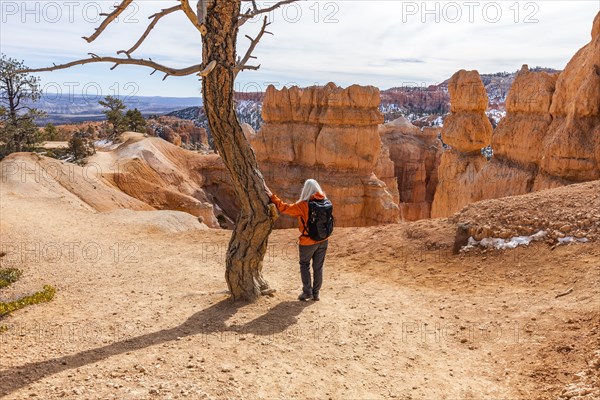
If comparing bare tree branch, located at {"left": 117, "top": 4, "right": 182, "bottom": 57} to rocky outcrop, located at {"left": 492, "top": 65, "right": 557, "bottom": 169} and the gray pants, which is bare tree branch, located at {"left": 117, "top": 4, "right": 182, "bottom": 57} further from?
rocky outcrop, located at {"left": 492, "top": 65, "right": 557, "bottom": 169}


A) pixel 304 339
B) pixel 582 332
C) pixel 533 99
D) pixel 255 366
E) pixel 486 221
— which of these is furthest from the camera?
pixel 533 99

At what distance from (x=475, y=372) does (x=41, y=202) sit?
16.7m

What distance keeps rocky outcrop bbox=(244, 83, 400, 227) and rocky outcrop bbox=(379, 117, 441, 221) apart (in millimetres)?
14343

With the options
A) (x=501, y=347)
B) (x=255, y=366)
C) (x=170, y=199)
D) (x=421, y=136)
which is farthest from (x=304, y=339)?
(x=421, y=136)

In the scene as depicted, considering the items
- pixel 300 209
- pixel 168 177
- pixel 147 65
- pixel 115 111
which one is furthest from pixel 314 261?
pixel 115 111

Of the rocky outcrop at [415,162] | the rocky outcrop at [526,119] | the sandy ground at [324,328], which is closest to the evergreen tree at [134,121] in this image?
the rocky outcrop at [415,162]

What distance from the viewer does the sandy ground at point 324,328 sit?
14.6 ft

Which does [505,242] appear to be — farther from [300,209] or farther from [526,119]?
[526,119]

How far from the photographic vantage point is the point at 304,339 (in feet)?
18.2

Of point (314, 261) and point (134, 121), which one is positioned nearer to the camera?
point (314, 261)

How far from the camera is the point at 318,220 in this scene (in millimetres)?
6527

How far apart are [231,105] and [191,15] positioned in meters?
1.32

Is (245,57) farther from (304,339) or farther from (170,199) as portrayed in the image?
(170,199)

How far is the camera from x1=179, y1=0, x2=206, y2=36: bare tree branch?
19.5 ft
